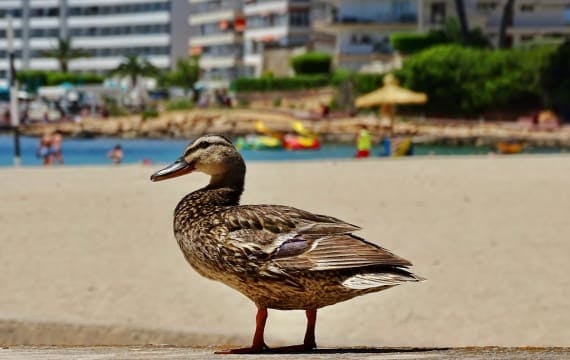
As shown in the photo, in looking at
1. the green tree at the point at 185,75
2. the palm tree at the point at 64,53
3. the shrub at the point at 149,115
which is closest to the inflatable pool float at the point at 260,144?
the shrub at the point at 149,115

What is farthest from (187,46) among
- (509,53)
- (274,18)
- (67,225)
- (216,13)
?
(67,225)

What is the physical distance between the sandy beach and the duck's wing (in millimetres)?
5129

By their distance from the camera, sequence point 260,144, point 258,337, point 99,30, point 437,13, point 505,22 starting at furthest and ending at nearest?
point 99,30
point 437,13
point 505,22
point 260,144
point 258,337

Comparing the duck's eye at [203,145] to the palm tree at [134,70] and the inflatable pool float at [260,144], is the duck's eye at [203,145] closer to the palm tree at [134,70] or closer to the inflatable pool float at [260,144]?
the inflatable pool float at [260,144]

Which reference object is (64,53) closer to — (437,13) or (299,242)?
(437,13)

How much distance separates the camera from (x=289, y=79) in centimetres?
9944

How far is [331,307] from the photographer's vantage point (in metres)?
13.7

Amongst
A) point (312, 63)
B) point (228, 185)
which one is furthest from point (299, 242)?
point (312, 63)

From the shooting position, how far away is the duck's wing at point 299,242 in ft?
17.4

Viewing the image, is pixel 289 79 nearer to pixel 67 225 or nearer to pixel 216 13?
pixel 216 13

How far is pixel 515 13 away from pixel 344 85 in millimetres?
14252

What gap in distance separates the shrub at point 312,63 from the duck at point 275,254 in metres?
95.9

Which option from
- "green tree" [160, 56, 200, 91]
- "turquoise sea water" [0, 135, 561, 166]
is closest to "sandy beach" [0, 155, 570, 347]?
"turquoise sea water" [0, 135, 561, 166]

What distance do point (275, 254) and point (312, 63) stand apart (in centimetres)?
9674
